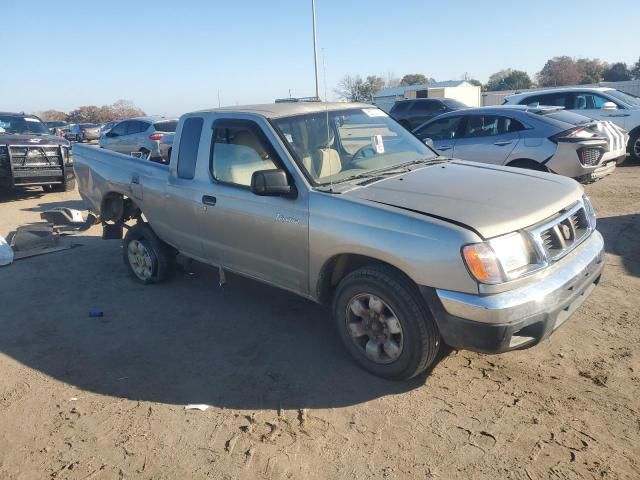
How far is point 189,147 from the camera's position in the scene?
15.7 feet

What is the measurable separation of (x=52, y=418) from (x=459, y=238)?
2.89m

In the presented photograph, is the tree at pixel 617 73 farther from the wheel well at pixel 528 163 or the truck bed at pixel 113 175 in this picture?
the truck bed at pixel 113 175

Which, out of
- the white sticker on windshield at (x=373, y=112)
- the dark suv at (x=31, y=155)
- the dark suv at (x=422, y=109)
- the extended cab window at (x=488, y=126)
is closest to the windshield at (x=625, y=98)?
the extended cab window at (x=488, y=126)

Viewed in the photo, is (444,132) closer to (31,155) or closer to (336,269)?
(336,269)

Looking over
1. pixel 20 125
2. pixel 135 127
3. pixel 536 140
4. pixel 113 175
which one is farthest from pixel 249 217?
pixel 135 127

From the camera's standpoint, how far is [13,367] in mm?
4070

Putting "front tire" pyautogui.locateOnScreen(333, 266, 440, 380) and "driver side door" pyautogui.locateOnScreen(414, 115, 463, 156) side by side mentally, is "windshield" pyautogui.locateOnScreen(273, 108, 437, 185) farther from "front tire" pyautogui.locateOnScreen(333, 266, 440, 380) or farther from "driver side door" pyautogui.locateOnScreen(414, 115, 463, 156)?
"driver side door" pyautogui.locateOnScreen(414, 115, 463, 156)

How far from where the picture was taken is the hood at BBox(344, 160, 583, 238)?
10.1 feet

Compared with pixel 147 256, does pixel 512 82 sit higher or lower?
higher

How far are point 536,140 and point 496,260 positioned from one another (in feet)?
18.3

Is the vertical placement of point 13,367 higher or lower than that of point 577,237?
lower

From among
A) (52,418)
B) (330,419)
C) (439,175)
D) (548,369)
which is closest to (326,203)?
(439,175)

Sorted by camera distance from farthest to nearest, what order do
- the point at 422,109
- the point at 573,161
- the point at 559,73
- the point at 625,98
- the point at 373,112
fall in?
the point at 559,73
the point at 422,109
the point at 625,98
the point at 573,161
the point at 373,112

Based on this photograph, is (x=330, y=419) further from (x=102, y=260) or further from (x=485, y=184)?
(x=102, y=260)
